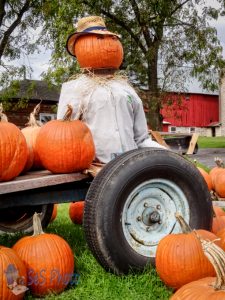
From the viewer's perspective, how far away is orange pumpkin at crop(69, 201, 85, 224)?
17.4 ft

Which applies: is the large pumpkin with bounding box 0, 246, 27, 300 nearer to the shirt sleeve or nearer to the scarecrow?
the scarecrow

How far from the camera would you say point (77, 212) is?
5.38 metres

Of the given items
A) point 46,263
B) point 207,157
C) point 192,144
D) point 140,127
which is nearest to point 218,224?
point 140,127

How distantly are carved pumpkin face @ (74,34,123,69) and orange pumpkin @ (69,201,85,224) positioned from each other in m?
1.75

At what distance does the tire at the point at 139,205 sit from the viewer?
3066mm

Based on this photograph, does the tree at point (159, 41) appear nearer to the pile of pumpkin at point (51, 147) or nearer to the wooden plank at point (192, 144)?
the wooden plank at point (192, 144)

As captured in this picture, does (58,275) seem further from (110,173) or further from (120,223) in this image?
(110,173)

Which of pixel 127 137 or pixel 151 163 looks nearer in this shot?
pixel 151 163

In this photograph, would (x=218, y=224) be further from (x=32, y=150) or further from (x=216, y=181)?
(x=216, y=181)

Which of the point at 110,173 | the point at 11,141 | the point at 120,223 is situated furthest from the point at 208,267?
the point at 11,141

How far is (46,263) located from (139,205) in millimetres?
792

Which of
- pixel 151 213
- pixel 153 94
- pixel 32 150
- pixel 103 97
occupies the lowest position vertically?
pixel 151 213

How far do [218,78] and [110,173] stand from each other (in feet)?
61.6

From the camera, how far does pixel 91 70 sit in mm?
4281
